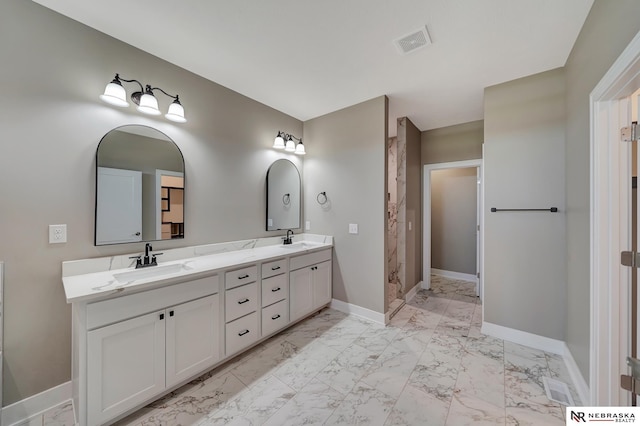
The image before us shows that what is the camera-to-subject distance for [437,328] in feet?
8.88

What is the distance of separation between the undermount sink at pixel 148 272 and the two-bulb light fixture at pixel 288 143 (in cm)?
184

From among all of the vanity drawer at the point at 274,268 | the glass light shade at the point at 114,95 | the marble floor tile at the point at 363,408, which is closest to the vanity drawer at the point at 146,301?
the vanity drawer at the point at 274,268

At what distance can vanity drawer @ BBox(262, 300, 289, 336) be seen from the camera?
2313 mm

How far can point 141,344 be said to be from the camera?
151cm

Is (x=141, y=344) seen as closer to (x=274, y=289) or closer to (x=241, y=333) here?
(x=241, y=333)

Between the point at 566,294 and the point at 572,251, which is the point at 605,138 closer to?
the point at 572,251

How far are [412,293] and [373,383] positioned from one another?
2.20m

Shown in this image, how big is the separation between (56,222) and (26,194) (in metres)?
0.23

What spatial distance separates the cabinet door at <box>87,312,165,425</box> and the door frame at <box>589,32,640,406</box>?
2.81 m

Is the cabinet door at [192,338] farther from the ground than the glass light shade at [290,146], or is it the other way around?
the glass light shade at [290,146]

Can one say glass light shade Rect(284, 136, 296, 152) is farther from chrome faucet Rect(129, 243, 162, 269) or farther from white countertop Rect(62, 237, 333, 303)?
chrome faucet Rect(129, 243, 162, 269)

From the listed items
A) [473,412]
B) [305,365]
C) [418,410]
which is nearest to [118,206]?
[305,365]

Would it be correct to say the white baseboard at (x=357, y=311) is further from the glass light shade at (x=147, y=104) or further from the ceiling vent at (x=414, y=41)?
the glass light shade at (x=147, y=104)

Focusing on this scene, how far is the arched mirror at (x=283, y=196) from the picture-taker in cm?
307
